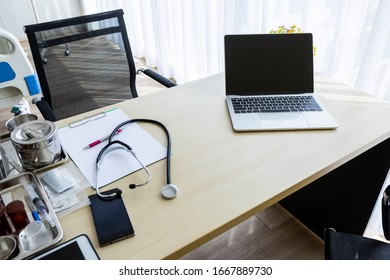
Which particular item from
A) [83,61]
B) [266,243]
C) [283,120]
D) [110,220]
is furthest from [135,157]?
[266,243]

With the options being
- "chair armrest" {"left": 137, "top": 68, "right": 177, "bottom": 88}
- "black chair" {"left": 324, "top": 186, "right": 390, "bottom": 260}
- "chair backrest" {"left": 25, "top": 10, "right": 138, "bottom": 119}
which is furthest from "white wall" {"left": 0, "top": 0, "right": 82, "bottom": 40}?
"black chair" {"left": 324, "top": 186, "right": 390, "bottom": 260}

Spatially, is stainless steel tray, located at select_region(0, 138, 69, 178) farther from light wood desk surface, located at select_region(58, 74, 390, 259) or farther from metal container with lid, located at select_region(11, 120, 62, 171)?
light wood desk surface, located at select_region(58, 74, 390, 259)

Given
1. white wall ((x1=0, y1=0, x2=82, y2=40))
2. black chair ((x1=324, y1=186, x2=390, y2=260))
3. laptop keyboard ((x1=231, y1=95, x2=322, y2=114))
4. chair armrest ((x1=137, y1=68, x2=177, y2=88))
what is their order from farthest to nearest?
white wall ((x1=0, y1=0, x2=82, y2=40)), chair armrest ((x1=137, y1=68, x2=177, y2=88)), laptop keyboard ((x1=231, y1=95, x2=322, y2=114)), black chair ((x1=324, y1=186, x2=390, y2=260))

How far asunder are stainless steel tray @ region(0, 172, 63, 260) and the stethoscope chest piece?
0.79ft

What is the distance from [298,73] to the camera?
1.15m

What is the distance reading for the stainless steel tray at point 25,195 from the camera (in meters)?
0.65

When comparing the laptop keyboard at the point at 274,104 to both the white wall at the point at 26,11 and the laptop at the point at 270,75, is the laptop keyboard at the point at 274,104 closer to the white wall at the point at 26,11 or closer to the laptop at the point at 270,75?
the laptop at the point at 270,75

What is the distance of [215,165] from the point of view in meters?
0.88

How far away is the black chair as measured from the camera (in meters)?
0.92

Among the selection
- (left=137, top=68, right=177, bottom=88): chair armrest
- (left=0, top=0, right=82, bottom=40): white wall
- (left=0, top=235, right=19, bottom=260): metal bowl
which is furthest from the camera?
(left=0, top=0, right=82, bottom=40): white wall

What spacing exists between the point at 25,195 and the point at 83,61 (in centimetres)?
87

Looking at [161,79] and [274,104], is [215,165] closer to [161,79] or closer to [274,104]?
[274,104]

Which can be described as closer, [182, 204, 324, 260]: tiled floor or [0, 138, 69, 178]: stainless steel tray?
[0, 138, 69, 178]: stainless steel tray

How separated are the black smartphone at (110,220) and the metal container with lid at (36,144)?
0.17m
